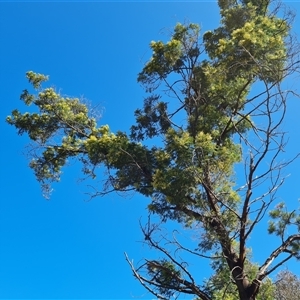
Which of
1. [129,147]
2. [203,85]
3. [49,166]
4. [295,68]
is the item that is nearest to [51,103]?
[49,166]

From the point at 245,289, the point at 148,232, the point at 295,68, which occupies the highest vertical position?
the point at 295,68

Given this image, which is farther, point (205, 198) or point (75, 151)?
point (75, 151)

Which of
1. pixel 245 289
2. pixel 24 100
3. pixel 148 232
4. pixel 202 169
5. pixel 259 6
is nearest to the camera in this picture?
pixel 148 232

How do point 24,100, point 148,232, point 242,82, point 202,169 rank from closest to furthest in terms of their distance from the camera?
point 148,232
point 202,169
point 242,82
point 24,100

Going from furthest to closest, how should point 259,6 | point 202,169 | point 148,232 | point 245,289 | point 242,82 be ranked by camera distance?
point 259,6
point 242,82
point 202,169
point 245,289
point 148,232

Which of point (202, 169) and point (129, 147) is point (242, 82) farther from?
point (129, 147)

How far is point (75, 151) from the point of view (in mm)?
8125

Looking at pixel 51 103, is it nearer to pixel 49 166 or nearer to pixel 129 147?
pixel 49 166

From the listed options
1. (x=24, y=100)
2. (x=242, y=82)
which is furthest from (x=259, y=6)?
(x=24, y=100)

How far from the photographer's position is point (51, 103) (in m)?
8.02

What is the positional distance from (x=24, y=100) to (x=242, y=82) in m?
4.77

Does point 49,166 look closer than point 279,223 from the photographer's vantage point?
No

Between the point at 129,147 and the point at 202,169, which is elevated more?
the point at 129,147

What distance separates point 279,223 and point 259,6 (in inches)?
169
